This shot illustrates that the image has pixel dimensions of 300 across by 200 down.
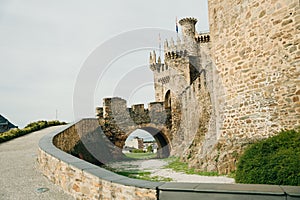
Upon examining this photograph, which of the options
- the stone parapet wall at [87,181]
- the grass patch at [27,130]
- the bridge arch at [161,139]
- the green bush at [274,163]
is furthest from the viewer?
the bridge arch at [161,139]

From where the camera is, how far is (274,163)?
4.14 meters

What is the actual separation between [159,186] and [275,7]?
4.82 metres

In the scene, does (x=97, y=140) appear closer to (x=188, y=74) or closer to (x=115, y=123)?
(x=115, y=123)

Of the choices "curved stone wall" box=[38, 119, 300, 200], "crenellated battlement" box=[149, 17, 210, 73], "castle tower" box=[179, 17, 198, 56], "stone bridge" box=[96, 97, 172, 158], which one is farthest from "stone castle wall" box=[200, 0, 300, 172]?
"castle tower" box=[179, 17, 198, 56]

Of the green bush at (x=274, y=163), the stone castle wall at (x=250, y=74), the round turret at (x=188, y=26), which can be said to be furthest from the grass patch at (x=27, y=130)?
the round turret at (x=188, y=26)

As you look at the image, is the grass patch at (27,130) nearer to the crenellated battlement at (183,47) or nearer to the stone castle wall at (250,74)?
the stone castle wall at (250,74)

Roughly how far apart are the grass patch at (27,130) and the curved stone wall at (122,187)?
7.70 meters

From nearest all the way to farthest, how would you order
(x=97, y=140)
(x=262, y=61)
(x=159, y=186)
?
(x=159, y=186)
(x=262, y=61)
(x=97, y=140)

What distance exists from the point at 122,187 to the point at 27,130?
1283cm

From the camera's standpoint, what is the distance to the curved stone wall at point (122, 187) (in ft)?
9.24

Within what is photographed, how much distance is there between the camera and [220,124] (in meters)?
8.09

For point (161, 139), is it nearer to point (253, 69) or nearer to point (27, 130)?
point (27, 130)

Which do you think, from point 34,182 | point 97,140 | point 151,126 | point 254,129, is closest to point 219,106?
point 254,129

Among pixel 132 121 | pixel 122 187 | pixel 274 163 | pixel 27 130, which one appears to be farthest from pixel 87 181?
pixel 132 121
